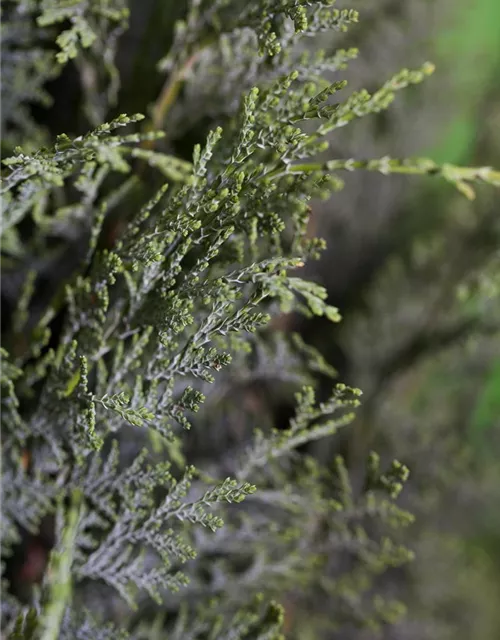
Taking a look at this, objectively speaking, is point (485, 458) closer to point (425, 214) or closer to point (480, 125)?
point (425, 214)

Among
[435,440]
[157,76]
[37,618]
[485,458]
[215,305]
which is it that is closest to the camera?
[215,305]

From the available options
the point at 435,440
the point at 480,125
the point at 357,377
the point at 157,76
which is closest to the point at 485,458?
the point at 435,440

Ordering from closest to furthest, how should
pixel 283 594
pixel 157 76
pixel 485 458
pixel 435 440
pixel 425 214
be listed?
pixel 157 76 < pixel 283 594 < pixel 435 440 < pixel 485 458 < pixel 425 214

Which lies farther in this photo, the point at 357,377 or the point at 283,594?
the point at 357,377

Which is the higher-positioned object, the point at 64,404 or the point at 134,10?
the point at 134,10

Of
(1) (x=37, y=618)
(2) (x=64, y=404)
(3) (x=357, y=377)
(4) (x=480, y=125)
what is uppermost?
(2) (x=64, y=404)

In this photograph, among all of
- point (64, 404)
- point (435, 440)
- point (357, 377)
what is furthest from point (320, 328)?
point (64, 404)
